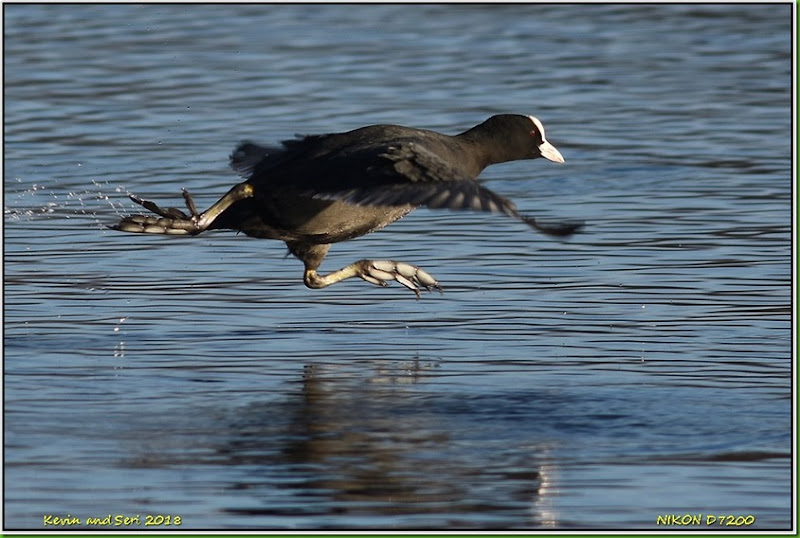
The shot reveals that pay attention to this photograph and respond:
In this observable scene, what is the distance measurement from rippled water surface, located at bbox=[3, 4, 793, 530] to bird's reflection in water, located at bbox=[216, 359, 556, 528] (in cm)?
2


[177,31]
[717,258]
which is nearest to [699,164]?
[717,258]

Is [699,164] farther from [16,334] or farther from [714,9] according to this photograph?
[714,9]

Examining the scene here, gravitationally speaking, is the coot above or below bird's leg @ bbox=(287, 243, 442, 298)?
above

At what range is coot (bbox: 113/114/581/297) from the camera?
331 inches

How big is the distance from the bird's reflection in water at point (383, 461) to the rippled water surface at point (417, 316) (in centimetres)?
2

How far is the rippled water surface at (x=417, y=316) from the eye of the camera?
689 cm

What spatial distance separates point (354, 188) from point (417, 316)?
5.07ft

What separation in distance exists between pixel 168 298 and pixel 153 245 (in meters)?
1.58

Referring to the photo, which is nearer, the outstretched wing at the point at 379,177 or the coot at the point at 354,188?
the outstretched wing at the point at 379,177

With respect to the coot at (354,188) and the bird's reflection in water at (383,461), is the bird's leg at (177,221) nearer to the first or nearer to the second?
the coot at (354,188)

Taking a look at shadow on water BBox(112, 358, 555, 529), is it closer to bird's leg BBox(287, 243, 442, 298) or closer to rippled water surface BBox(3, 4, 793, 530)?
rippled water surface BBox(3, 4, 793, 530)

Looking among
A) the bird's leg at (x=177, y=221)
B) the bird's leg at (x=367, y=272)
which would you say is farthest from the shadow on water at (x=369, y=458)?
the bird's leg at (x=367, y=272)

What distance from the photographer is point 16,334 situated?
372 inches

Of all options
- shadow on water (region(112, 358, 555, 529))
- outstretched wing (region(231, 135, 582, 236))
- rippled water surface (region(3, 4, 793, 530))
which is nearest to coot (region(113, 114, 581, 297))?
outstretched wing (region(231, 135, 582, 236))
